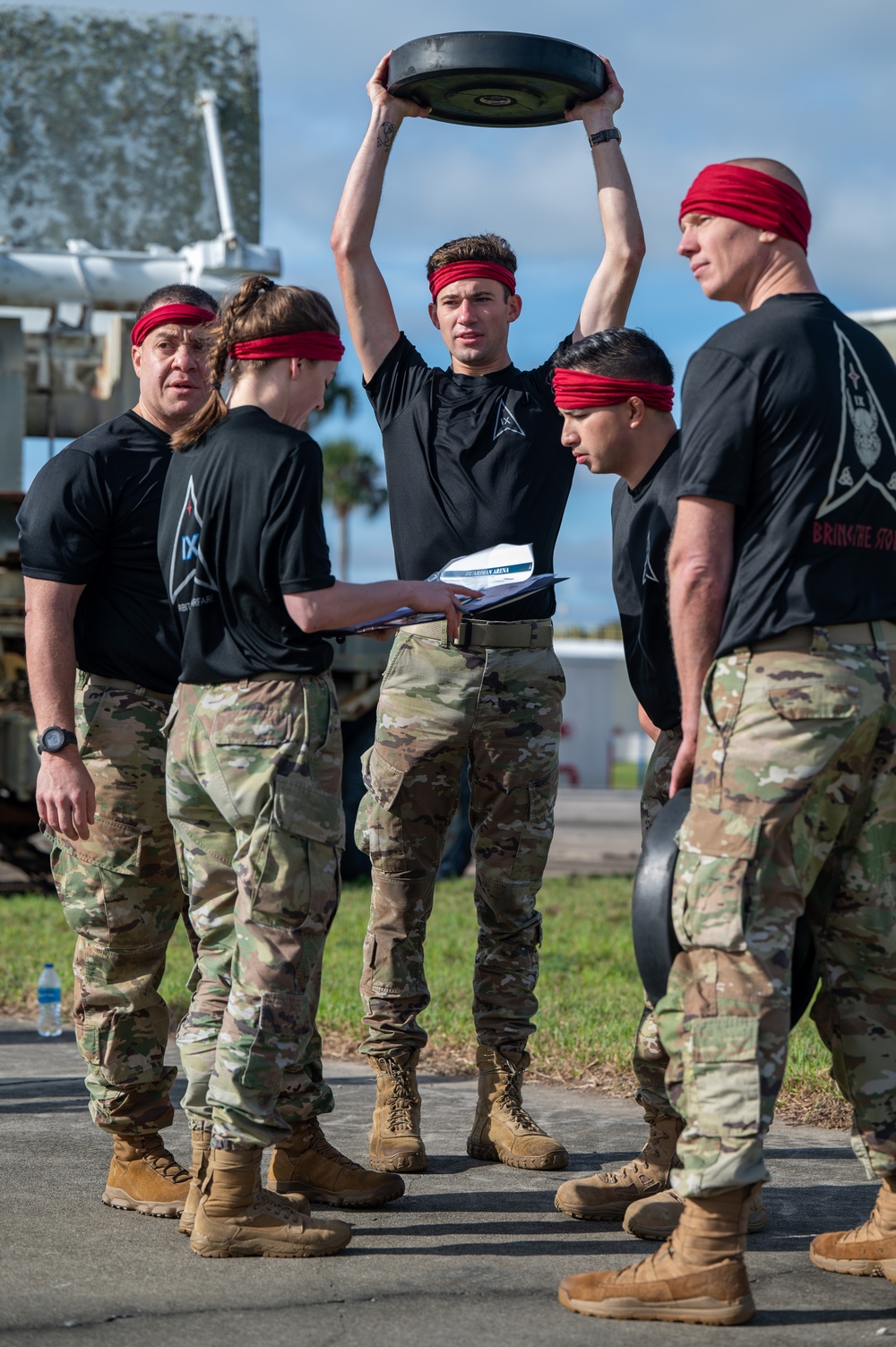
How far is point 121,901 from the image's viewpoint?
4250mm

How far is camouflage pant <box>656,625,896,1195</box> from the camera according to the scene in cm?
328

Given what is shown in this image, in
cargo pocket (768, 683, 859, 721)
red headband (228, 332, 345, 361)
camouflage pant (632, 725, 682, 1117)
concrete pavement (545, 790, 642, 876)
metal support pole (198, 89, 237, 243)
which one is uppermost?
metal support pole (198, 89, 237, 243)

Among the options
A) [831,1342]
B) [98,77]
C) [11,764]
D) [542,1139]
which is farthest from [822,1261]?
[98,77]

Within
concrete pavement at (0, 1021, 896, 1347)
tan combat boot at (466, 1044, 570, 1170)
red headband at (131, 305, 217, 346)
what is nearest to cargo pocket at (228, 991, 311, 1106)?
concrete pavement at (0, 1021, 896, 1347)

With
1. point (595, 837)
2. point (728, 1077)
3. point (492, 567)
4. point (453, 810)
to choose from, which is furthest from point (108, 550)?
point (595, 837)

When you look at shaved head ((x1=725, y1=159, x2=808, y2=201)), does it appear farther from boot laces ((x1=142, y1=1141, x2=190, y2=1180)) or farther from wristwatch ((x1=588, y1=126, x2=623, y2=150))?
boot laces ((x1=142, y1=1141, x2=190, y2=1180))

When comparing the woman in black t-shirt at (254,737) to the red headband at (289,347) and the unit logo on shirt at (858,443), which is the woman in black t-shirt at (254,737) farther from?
the unit logo on shirt at (858,443)

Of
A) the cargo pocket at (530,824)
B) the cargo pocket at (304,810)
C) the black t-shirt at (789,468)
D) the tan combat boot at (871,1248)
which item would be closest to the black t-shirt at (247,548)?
the cargo pocket at (304,810)

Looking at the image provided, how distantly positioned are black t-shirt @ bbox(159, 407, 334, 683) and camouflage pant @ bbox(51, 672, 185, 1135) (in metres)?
0.48

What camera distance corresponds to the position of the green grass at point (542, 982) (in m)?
5.98

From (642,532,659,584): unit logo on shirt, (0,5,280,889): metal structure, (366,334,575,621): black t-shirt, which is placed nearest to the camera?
(642,532,659,584): unit logo on shirt

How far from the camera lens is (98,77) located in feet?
45.4

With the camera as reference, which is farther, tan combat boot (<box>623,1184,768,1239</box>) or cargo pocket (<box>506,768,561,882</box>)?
cargo pocket (<box>506,768,561,882</box>)

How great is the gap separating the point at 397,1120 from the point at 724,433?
2.28 metres
